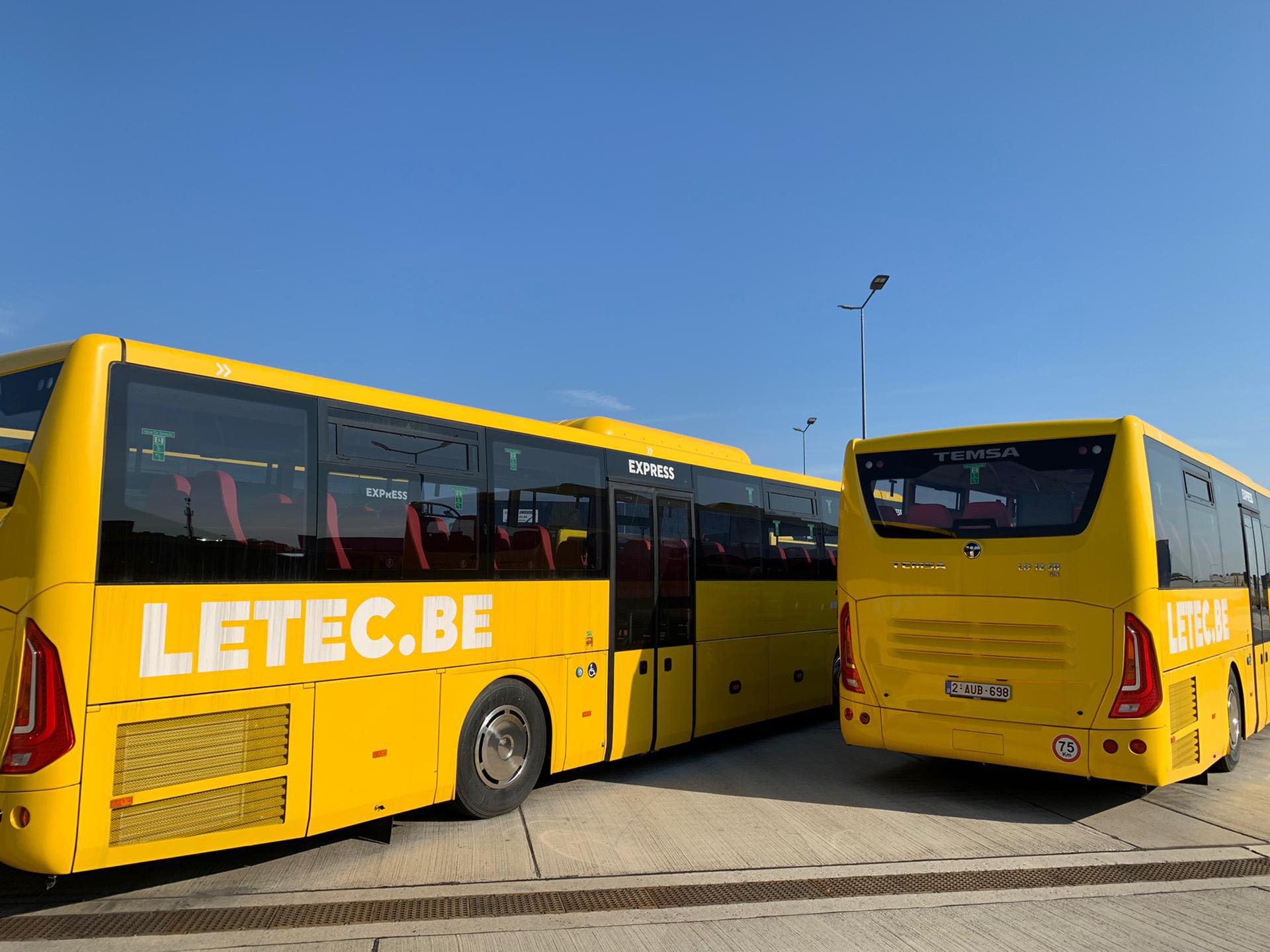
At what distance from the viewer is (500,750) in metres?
7.16

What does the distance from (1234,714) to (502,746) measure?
751 centimetres

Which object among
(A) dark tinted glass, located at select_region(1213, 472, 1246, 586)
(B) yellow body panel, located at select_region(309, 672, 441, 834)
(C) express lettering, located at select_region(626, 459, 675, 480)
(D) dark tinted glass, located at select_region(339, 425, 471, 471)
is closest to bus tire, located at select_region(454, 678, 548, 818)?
(B) yellow body panel, located at select_region(309, 672, 441, 834)

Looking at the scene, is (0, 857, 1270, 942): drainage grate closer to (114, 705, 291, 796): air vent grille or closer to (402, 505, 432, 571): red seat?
(114, 705, 291, 796): air vent grille

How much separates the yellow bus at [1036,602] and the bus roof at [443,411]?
219 centimetres

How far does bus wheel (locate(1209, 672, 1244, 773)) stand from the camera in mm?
9031

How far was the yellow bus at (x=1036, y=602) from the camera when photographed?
698 centimetres

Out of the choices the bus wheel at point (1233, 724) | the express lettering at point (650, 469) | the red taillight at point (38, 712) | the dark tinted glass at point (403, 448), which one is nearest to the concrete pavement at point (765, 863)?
the bus wheel at point (1233, 724)

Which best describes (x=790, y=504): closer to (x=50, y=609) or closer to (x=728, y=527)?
(x=728, y=527)

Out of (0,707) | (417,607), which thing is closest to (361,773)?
(417,607)

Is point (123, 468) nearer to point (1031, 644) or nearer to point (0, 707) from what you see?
point (0, 707)

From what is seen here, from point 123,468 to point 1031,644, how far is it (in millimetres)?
6645

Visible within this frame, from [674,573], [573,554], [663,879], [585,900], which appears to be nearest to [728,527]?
[674,573]

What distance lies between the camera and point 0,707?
14.9 feet

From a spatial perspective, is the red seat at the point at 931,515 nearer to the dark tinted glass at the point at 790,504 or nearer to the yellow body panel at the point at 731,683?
the yellow body panel at the point at 731,683
